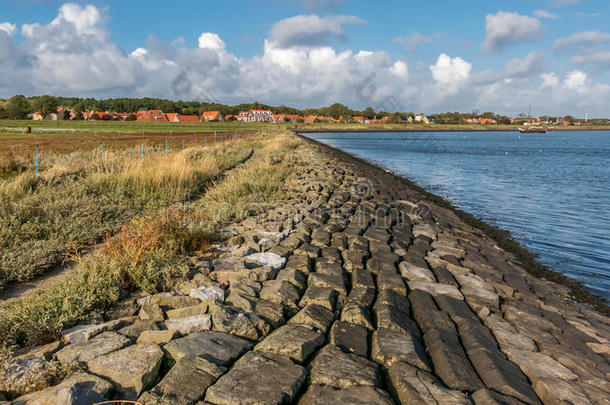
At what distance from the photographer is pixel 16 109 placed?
112625 millimetres

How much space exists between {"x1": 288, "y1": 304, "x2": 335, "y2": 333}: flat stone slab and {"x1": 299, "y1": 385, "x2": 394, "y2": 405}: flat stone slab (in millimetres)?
774

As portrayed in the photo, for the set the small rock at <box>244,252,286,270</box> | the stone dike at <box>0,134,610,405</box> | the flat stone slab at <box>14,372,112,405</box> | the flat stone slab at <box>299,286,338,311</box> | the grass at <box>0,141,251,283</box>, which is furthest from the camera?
the grass at <box>0,141,251,283</box>

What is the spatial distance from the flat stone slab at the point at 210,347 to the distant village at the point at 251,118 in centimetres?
11229

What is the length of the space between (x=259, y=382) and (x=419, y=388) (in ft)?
3.23

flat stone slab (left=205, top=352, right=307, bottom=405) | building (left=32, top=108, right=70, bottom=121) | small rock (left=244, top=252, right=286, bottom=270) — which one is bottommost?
flat stone slab (left=205, top=352, right=307, bottom=405)

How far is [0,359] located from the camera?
2.45 meters

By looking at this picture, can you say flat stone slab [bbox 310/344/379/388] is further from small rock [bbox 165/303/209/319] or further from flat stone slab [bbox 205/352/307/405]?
small rock [bbox 165/303/209/319]

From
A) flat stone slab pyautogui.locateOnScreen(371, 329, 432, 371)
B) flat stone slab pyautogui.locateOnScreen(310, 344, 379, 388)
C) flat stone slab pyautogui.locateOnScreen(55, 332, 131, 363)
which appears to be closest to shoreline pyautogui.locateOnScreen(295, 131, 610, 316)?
flat stone slab pyautogui.locateOnScreen(371, 329, 432, 371)

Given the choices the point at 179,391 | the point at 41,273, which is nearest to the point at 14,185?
the point at 41,273

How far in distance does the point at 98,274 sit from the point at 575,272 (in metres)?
8.00

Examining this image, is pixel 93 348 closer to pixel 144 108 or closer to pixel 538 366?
pixel 538 366

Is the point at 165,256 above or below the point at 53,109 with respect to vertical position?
below

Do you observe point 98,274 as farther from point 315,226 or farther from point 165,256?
point 315,226

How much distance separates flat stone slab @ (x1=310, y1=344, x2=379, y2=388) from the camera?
245cm
